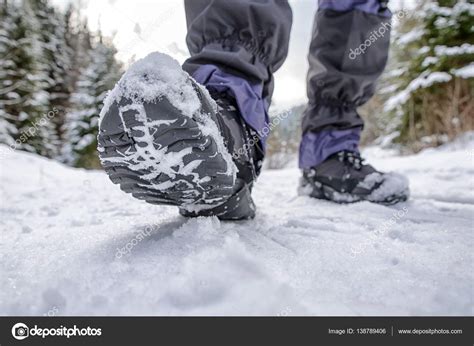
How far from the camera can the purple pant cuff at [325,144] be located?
45.7 inches

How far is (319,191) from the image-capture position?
1.18 m

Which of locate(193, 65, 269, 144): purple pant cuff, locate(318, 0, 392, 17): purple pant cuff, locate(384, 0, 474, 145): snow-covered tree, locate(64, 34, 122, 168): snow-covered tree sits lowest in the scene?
locate(64, 34, 122, 168): snow-covered tree

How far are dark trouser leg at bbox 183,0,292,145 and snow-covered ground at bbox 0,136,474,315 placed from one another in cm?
28

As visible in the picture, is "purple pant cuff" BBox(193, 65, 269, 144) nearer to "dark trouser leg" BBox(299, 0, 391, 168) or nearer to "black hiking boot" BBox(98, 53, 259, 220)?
"black hiking boot" BBox(98, 53, 259, 220)

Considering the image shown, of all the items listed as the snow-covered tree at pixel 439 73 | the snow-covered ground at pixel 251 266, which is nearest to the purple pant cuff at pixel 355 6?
the snow-covered ground at pixel 251 266

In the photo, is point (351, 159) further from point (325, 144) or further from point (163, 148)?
point (163, 148)

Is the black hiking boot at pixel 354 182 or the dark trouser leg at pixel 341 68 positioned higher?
the dark trouser leg at pixel 341 68

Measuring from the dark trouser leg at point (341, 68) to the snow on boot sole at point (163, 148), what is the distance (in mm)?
669

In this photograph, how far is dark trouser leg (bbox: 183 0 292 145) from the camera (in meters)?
0.76

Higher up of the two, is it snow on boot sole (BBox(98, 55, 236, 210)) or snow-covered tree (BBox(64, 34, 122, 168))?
snow on boot sole (BBox(98, 55, 236, 210))

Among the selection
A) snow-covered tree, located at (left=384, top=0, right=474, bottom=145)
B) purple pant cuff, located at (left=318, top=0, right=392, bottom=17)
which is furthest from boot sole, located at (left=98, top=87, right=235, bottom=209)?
snow-covered tree, located at (left=384, top=0, right=474, bottom=145)

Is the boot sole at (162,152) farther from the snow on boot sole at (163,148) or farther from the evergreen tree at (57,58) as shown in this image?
the evergreen tree at (57,58)

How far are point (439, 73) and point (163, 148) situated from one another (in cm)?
454
